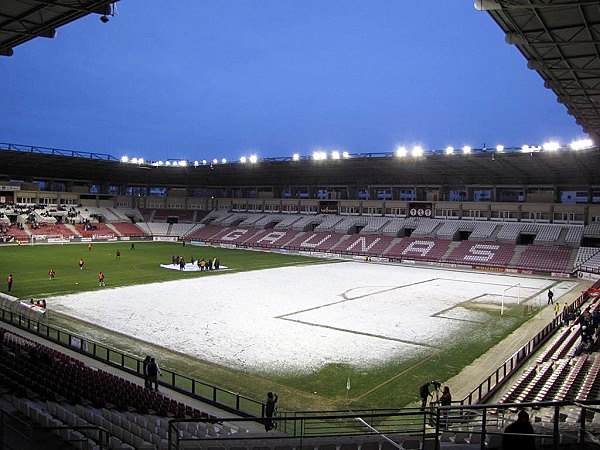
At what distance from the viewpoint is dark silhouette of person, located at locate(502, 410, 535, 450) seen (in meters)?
5.35

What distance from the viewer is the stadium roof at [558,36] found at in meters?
12.6

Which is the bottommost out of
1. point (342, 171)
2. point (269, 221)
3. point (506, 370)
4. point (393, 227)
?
point (506, 370)

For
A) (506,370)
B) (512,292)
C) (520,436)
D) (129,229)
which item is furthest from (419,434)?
(129,229)

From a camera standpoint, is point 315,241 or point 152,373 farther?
point 315,241

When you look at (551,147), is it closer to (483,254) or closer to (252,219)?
(483,254)

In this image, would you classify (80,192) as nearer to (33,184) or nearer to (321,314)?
(33,184)

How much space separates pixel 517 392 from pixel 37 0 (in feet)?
56.8

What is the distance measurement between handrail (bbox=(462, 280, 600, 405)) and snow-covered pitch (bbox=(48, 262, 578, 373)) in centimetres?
370

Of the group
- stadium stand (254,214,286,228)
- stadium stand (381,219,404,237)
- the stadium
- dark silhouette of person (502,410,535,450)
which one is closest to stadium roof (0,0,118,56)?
the stadium

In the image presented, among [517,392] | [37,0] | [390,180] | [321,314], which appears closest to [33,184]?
[390,180]

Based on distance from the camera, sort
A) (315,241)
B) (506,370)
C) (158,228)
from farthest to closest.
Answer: (158,228) → (315,241) → (506,370)

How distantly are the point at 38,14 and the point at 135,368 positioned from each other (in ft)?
39.8

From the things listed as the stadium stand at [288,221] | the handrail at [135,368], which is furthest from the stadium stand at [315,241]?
the handrail at [135,368]

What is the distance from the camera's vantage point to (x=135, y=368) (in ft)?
59.0
